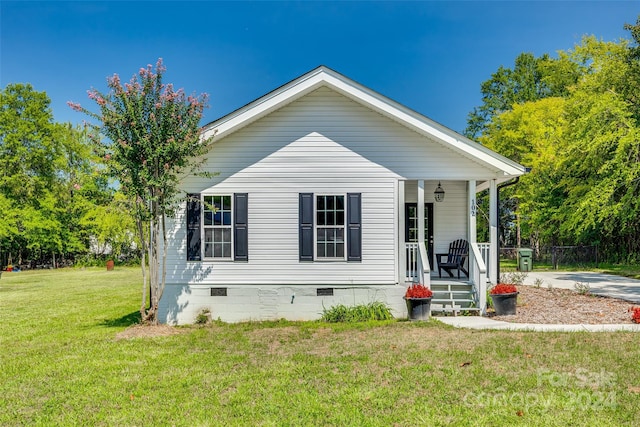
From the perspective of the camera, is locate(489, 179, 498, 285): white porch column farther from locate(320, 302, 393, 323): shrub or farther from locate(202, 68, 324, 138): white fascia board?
locate(202, 68, 324, 138): white fascia board

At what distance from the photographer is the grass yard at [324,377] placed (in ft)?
13.9

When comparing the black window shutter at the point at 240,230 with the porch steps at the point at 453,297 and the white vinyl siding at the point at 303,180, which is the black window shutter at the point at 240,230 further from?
the porch steps at the point at 453,297

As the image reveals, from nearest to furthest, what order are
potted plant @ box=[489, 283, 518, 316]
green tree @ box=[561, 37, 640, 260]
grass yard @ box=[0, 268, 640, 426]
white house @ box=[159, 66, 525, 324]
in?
1. grass yard @ box=[0, 268, 640, 426]
2. potted plant @ box=[489, 283, 518, 316]
3. white house @ box=[159, 66, 525, 324]
4. green tree @ box=[561, 37, 640, 260]

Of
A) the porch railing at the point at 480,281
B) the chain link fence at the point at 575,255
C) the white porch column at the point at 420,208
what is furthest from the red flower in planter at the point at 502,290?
the chain link fence at the point at 575,255

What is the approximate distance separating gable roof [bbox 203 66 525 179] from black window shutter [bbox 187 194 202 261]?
162 centimetres

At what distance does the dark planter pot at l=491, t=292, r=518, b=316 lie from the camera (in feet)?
28.8

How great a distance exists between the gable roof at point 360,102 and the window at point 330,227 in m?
2.19

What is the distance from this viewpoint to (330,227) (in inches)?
371

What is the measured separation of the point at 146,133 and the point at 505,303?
7910mm

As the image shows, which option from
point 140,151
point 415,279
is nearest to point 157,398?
point 140,151

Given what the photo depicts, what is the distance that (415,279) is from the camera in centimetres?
972

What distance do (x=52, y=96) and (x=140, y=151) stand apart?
3011 cm

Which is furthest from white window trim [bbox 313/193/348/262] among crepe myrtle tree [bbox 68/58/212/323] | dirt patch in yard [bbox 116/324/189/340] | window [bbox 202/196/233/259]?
dirt patch in yard [bbox 116/324/189/340]

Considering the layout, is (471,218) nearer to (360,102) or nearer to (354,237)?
(354,237)
